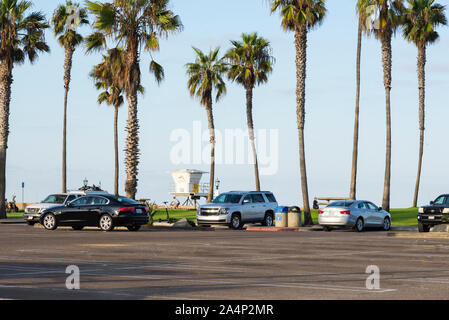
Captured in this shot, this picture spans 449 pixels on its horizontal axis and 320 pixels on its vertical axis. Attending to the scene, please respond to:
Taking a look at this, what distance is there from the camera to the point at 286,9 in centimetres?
4681

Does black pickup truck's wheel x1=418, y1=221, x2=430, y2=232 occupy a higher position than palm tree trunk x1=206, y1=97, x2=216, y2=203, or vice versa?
palm tree trunk x1=206, y1=97, x2=216, y2=203

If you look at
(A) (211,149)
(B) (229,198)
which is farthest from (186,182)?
(B) (229,198)

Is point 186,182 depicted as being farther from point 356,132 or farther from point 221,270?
point 221,270

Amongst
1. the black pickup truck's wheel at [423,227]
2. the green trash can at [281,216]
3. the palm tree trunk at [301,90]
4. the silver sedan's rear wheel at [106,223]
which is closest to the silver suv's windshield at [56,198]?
the silver sedan's rear wheel at [106,223]

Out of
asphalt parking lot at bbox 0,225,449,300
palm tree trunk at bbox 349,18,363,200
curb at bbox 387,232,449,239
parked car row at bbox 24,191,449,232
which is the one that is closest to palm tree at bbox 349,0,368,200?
palm tree trunk at bbox 349,18,363,200

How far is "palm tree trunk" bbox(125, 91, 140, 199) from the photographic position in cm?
4528

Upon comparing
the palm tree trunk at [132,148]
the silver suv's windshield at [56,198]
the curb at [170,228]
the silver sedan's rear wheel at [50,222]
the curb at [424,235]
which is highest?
the palm tree trunk at [132,148]

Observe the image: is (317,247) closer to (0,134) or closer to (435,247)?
(435,247)

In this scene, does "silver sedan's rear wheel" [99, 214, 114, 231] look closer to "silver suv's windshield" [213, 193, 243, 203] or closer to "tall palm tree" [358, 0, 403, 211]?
"silver suv's windshield" [213, 193, 243, 203]

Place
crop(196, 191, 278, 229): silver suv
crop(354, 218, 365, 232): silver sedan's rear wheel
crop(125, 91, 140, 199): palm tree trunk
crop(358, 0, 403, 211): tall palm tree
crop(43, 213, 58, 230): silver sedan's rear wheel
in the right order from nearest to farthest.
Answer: crop(43, 213, 58, 230): silver sedan's rear wheel
crop(354, 218, 365, 232): silver sedan's rear wheel
crop(196, 191, 278, 229): silver suv
crop(125, 91, 140, 199): palm tree trunk
crop(358, 0, 403, 211): tall palm tree

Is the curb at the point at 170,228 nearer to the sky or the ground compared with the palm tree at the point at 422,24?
nearer to the ground

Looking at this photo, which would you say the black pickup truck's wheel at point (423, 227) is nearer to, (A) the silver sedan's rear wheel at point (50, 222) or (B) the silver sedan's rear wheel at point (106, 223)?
Result: (B) the silver sedan's rear wheel at point (106, 223)

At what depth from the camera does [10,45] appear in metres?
53.4

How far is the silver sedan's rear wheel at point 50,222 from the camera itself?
3634 centimetres
